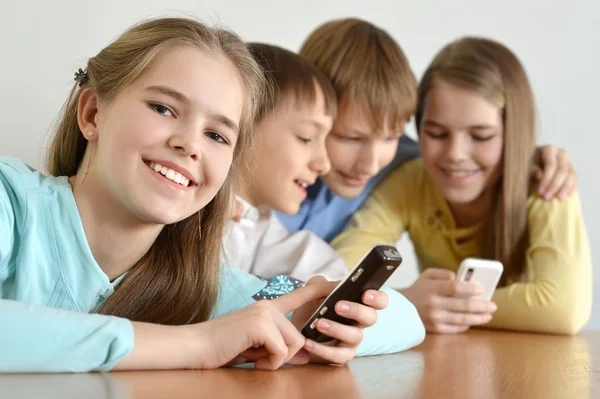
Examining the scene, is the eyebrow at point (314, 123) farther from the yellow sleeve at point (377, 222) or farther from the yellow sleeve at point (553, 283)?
the yellow sleeve at point (553, 283)


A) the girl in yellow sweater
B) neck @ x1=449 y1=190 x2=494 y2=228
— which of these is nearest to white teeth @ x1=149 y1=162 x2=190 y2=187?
the girl in yellow sweater

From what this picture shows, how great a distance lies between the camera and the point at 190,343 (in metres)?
0.88

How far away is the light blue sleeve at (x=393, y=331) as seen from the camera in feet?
3.74

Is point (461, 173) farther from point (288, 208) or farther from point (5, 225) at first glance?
point (5, 225)

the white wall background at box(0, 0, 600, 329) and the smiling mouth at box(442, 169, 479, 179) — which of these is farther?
the white wall background at box(0, 0, 600, 329)

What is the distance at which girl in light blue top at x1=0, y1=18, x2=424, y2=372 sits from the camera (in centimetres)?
93

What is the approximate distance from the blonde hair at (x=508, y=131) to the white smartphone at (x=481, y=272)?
21cm

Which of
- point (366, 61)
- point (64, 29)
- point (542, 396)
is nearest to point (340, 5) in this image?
point (366, 61)

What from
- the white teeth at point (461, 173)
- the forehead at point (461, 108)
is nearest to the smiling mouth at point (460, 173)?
the white teeth at point (461, 173)

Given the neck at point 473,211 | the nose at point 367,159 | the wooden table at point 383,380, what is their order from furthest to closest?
the neck at point 473,211 → the nose at point 367,159 → the wooden table at point 383,380

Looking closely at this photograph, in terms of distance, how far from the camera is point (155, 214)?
1026mm

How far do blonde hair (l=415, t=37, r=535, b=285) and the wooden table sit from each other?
486mm

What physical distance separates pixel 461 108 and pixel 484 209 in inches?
10.7

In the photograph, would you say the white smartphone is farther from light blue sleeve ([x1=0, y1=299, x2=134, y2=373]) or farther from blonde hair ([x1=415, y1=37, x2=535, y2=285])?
light blue sleeve ([x1=0, y1=299, x2=134, y2=373])
